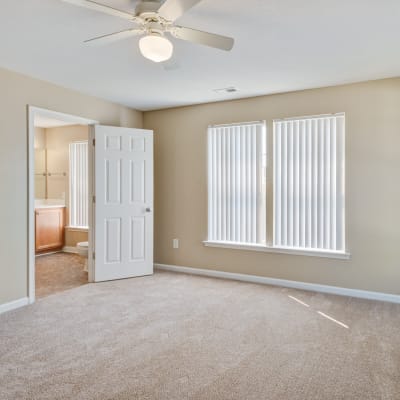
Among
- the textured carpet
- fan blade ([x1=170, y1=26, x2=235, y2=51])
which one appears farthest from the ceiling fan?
the textured carpet

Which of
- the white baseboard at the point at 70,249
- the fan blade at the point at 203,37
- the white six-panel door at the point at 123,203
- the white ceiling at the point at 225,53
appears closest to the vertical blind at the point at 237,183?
the white ceiling at the point at 225,53

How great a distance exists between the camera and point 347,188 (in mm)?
4012

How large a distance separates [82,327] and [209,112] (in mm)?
3223

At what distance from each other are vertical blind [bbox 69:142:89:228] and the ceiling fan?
4753 mm

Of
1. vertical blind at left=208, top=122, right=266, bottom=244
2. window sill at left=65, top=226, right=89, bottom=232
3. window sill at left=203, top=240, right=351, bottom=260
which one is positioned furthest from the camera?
window sill at left=65, top=226, right=89, bottom=232

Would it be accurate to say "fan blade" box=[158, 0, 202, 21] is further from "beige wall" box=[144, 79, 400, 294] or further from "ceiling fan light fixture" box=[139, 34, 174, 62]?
"beige wall" box=[144, 79, 400, 294]

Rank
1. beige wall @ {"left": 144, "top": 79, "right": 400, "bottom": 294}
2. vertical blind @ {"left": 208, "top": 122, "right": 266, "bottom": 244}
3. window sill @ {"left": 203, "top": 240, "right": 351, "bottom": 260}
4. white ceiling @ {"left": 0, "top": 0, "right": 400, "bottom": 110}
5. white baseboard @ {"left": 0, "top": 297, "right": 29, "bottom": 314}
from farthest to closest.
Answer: vertical blind @ {"left": 208, "top": 122, "right": 266, "bottom": 244} → window sill @ {"left": 203, "top": 240, "right": 351, "bottom": 260} → beige wall @ {"left": 144, "top": 79, "right": 400, "bottom": 294} → white baseboard @ {"left": 0, "top": 297, "right": 29, "bottom": 314} → white ceiling @ {"left": 0, "top": 0, "right": 400, "bottom": 110}

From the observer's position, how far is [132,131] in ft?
15.9

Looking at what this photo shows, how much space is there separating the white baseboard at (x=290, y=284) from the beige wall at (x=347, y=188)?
0.19ft

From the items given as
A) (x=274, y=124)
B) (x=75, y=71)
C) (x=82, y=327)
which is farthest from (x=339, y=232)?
(x=75, y=71)

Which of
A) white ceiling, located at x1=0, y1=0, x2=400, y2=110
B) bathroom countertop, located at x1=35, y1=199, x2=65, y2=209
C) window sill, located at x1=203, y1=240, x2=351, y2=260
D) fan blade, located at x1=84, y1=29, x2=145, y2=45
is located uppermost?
white ceiling, located at x1=0, y1=0, x2=400, y2=110

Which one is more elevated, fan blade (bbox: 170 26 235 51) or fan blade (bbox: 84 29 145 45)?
fan blade (bbox: 84 29 145 45)

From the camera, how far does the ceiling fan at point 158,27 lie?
6.31 ft

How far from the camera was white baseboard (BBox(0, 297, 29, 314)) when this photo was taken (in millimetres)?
3495
